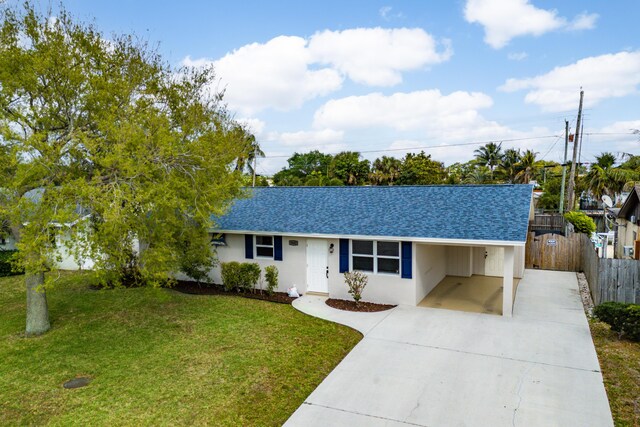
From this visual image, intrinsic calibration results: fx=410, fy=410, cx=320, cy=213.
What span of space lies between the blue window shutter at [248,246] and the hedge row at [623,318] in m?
10.6

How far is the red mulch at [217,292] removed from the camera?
13.8 m

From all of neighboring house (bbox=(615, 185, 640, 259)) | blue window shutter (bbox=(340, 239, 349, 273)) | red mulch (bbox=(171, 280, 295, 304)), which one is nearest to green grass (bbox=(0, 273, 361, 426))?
red mulch (bbox=(171, 280, 295, 304))

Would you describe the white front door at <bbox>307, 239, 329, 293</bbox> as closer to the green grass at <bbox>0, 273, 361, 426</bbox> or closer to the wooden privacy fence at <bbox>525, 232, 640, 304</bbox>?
the green grass at <bbox>0, 273, 361, 426</bbox>

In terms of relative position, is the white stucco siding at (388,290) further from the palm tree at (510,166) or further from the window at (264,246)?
the palm tree at (510,166)

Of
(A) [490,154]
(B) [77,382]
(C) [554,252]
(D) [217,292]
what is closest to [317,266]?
(D) [217,292]

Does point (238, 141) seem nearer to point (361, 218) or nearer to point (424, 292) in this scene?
point (361, 218)

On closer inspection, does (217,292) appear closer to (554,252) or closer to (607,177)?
(554,252)

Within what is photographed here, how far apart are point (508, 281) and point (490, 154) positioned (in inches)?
1724

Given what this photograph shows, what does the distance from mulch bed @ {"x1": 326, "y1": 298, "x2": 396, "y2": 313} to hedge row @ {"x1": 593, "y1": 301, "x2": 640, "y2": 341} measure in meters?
5.37

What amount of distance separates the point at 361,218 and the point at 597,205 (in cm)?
3537

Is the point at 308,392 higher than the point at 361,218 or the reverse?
the reverse

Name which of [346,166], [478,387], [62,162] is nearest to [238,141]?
[62,162]

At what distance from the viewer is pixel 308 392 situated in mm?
7312

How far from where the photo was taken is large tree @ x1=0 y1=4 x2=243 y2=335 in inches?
325
